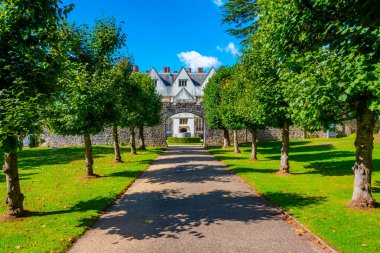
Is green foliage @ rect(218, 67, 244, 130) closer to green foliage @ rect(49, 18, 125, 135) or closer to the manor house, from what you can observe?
green foliage @ rect(49, 18, 125, 135)

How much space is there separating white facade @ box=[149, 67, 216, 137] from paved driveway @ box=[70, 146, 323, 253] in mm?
50970

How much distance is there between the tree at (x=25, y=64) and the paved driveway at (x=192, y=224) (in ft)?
11.2

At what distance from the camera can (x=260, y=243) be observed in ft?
23.1

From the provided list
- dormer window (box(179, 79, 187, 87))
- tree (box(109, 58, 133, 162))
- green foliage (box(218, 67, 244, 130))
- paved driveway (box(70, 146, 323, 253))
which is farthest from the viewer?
dormer window (box(179, 79, 187, 87))

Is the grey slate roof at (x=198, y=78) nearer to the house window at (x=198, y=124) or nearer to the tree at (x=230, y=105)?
the house window at (x=198, y=124)

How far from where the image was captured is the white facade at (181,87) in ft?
213

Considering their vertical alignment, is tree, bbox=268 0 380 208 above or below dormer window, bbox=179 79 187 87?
below

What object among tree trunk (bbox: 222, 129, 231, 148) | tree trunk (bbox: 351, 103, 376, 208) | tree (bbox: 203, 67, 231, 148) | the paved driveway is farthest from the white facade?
tree trunk (bbox: 351, 103, 376, 208)

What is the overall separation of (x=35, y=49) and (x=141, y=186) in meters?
8.05

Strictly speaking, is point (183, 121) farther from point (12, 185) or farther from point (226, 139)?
point (12, 185)

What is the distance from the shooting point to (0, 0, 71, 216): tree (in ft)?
24.0

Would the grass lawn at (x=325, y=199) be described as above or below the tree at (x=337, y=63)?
below

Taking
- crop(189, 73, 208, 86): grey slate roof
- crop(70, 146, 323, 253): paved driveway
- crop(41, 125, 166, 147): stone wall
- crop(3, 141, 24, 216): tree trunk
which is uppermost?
Result: crop(189, 73, 208, 86): grey slate roof

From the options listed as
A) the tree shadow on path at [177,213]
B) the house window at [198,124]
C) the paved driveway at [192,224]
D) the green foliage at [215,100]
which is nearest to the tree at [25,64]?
the paved driveway at [192,224]
